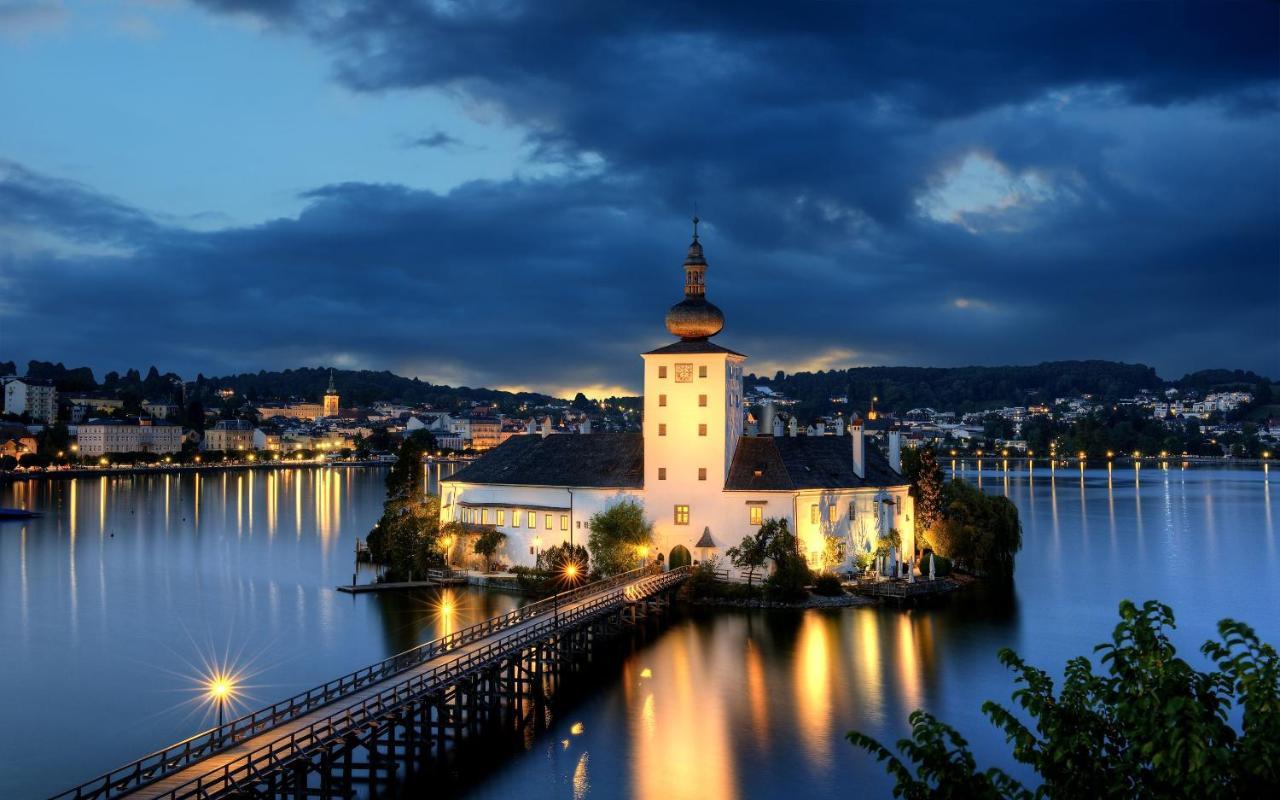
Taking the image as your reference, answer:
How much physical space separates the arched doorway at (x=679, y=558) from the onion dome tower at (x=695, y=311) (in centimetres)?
1025

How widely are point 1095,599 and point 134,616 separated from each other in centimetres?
4399

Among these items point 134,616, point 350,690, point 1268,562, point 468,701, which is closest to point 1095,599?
point 1268,562

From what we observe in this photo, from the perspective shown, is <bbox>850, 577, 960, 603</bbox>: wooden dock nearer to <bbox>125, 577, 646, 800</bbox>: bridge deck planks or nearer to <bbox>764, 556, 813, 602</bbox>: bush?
<bbox>764, 556, 813, 602</bbox>: bush

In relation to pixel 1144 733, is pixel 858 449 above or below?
above

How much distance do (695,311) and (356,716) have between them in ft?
109

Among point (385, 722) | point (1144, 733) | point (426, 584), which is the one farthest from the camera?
point (426, 584)

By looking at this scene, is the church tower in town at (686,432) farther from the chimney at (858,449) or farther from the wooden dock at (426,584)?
the wooden dock at (426,584)

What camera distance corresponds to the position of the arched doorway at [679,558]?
52.7 meters

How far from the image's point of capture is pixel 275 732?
2462 centimetres

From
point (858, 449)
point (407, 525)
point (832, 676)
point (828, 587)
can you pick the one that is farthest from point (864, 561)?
point (407, 525)

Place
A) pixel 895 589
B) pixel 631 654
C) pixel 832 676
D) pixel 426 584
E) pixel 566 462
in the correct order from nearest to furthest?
pixel 832 676, pixel 631 654, pixel 895 589, pixel 426 584, pixel 566 462

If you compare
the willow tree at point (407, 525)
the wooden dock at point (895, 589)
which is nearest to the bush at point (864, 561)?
the wooden dock at point (895, 589)

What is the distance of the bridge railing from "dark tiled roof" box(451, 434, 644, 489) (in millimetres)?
14278

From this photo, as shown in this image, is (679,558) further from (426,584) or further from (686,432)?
(426,584)
